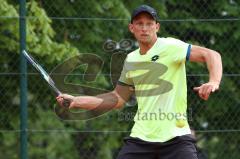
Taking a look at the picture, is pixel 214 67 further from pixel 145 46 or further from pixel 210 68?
pixel 145 46

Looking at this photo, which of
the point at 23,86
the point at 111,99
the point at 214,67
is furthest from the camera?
the point at 23,86

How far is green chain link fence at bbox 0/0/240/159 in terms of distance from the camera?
788 cm

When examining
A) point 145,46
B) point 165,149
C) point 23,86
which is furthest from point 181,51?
point 23,86

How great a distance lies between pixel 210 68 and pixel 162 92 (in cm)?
46

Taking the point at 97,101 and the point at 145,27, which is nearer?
the point at 145,27

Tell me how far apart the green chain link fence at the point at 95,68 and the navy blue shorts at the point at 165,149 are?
8.50ft

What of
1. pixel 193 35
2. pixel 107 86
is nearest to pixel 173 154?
pixel 107 86

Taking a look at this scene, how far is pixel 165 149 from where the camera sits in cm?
533

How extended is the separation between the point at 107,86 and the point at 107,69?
180 millimetres

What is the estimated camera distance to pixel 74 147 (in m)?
8.25

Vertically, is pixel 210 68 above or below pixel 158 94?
above

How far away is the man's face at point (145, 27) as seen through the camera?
5531 millimetres

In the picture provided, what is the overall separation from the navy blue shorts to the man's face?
732 mm

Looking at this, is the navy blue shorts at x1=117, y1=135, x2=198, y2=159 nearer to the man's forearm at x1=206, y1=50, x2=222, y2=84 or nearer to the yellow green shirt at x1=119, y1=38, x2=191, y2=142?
the yellow green shirt at x1=119, y1=38, x2=191, y2=142
